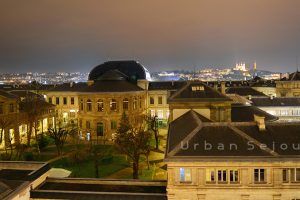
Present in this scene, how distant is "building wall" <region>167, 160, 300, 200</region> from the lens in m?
27.3

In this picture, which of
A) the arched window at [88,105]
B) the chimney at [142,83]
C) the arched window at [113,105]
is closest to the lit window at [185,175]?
the arched window at [113,105]

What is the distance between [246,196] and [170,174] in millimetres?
6497

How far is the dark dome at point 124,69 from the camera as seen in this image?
92.3 metres

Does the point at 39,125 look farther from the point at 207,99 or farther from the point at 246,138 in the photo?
the point at 246,138

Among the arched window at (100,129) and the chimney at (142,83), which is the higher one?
the chimney at (142,83)

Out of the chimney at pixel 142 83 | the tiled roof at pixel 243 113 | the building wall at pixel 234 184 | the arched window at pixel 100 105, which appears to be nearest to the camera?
the building wall at pixel 234 184

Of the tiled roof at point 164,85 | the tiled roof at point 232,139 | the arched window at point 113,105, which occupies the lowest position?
the tiled roof at point 232,139

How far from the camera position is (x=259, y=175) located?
2745cm

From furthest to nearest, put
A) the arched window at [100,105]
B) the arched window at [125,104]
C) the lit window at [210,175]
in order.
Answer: the arched window at [125,104], the arched window at [100,105], the lit window at [210,175]

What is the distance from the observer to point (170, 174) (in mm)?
27672

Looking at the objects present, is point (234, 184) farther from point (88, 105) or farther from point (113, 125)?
point (88, 105)

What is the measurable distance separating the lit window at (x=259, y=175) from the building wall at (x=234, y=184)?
235 millimetres

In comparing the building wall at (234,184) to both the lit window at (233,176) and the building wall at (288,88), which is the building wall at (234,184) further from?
the building wall at (288,88)

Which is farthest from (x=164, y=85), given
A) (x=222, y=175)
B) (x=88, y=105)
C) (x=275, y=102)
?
(x=222, y=175)
